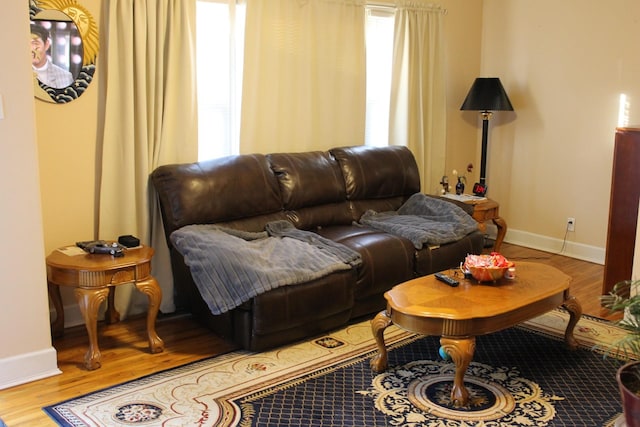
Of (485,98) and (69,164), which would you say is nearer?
(69,164)

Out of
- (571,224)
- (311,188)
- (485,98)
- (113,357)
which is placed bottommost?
(113,357)

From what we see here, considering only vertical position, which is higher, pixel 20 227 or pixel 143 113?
pixel 143 113

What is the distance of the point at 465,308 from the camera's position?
2906mm

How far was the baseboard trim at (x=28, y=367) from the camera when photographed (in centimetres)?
304

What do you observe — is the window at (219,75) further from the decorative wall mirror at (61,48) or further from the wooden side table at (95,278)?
the wooden side table at (95,278)

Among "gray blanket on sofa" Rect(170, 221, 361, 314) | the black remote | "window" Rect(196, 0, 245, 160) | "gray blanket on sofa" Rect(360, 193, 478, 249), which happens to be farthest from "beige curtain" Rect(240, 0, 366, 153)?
the black remote

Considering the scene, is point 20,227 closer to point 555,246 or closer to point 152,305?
point 152,305

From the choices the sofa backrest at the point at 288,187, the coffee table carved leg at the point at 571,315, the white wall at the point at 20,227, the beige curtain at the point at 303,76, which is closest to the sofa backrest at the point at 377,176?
the sofa backrest at the point at 288,187

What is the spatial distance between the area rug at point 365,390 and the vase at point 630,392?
77 cm

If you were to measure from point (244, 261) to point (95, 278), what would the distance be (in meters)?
0.74

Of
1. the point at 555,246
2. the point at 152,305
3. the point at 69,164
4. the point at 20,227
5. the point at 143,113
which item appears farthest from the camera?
the point at 555,246

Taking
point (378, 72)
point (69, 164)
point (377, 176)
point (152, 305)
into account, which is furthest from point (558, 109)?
point (69, 164)

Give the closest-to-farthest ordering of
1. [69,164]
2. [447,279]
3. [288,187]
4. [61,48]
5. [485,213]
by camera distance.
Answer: [447,279] → [61,48] → [69,164] → [288,187] → [485,213]

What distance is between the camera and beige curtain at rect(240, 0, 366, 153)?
4367 mm
